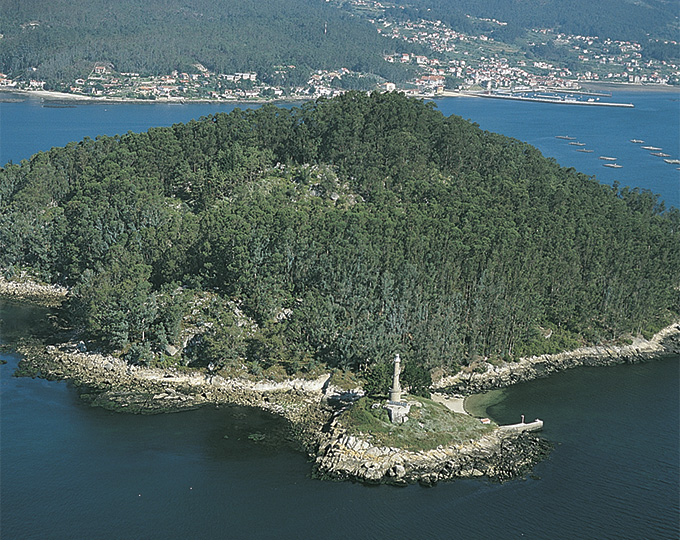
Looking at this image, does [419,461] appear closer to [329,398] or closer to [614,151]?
[329,398]

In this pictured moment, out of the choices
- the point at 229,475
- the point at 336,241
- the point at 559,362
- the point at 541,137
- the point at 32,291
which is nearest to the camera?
the point at 229,475

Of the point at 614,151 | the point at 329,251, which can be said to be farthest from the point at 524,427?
the point at 614,151

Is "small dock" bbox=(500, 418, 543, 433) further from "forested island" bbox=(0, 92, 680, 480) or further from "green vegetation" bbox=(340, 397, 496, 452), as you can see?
"forested island" bbox=(0, 92, 680, 480)

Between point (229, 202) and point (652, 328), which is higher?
point (229, 202)

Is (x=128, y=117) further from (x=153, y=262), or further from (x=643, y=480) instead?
(x=643, y=480)

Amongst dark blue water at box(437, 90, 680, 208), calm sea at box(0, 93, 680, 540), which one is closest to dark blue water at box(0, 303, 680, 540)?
calm sea at box(0, 93, 680, 540)

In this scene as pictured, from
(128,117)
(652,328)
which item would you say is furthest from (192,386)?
(128,117)

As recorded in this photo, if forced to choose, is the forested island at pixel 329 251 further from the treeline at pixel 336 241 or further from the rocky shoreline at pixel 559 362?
the rocky shoreline at pixel 559 362
